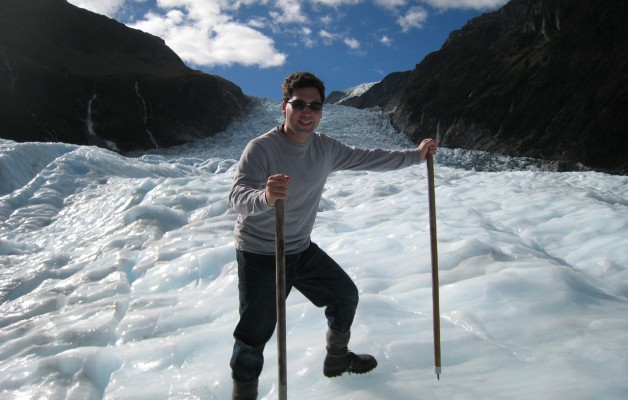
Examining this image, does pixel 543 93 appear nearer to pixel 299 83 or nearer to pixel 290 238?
pixel 299 83

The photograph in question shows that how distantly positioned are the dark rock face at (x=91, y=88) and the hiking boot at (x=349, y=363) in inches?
1409

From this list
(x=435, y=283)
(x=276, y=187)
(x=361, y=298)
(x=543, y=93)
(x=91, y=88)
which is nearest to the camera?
(x=276, y=187)

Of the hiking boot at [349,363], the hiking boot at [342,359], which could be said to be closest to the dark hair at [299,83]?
the hiking boot at [342,359]

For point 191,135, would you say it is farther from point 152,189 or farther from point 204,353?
point 204,353

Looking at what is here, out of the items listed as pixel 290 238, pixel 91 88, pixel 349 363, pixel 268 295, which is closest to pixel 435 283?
pixel 349 363

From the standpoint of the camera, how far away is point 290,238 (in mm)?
2846

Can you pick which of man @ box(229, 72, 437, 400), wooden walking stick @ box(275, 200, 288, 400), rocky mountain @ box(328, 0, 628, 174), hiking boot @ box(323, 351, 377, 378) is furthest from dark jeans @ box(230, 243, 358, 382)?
rocky mountain @ box(328, 0, 628, 174)

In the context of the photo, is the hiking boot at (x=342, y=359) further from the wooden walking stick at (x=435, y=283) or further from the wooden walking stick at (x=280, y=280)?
the wooden walking stick at (x=280, y=280)

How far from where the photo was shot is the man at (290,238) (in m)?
2.63

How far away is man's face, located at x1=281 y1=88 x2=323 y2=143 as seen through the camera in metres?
2.77

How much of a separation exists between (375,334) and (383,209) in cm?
500

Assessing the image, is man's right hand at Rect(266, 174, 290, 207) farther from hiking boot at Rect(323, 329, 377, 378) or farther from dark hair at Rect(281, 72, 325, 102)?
hiking boot at Rect(323, 329, 377, 378)

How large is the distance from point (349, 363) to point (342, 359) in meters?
0.06

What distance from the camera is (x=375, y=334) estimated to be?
350 cm
